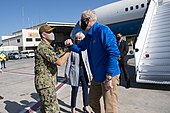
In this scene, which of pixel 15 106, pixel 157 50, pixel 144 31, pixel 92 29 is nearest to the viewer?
pixel 92 29

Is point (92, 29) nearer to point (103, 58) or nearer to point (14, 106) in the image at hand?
point (103, 58)

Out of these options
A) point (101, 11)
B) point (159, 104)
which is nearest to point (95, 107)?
point (159, 104)

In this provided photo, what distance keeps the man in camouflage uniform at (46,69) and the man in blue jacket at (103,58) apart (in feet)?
1.25

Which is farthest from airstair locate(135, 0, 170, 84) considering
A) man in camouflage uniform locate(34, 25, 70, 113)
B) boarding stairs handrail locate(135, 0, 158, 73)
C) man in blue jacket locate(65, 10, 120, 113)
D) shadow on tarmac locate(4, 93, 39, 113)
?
man in camouflage uniform locate(34, 25, 70, 113)

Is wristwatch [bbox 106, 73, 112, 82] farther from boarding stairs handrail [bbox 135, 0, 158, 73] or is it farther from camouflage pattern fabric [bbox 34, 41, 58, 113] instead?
boarding stairs handrail [bbox 135, 0, 158, 73]

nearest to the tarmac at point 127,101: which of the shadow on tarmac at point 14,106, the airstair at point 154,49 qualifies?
the shadow on tarmac at point 14,106

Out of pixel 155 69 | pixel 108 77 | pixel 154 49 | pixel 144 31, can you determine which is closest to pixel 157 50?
pixel 154 49

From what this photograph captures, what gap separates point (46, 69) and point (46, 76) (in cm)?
10

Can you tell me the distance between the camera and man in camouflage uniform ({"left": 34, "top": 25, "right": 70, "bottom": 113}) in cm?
279

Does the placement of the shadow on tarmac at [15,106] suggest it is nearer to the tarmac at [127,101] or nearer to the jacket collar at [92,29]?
the tarmac at [127,101]

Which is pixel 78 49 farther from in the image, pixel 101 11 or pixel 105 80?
pixel 101 11

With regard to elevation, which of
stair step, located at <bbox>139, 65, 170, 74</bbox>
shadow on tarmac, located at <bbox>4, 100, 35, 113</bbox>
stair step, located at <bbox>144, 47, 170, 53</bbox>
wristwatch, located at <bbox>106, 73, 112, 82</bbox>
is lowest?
shadow on tarmac, located at <bbox>4, 100, 35, 113</bbox>

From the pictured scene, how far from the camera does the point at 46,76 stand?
2.87 metres

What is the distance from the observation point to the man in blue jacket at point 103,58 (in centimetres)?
265
